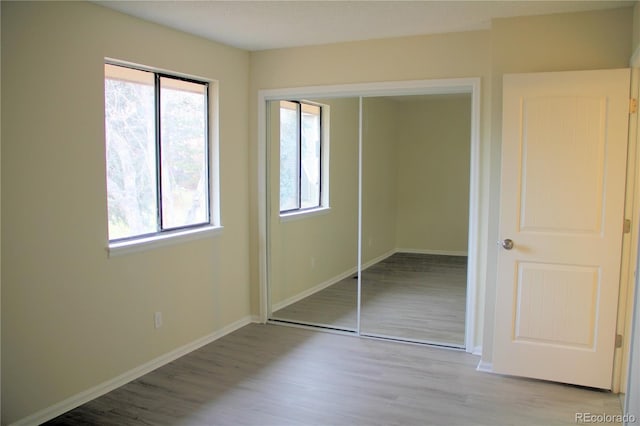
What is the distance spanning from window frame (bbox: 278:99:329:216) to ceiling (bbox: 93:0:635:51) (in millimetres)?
722

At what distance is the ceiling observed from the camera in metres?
3.14

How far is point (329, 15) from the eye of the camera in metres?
3.39

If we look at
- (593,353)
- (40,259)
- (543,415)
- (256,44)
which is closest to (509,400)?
(543,415)

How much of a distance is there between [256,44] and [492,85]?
1.98 metres

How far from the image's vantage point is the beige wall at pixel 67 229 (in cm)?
271

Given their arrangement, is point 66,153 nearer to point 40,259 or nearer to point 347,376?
point 40,259

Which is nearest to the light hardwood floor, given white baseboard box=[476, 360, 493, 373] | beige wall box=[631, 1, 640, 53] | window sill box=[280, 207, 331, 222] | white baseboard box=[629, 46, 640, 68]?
white baseboard box=[476, 360, 493, 373]

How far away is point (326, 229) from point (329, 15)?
202cm

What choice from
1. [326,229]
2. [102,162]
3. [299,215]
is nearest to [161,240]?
[102,162]

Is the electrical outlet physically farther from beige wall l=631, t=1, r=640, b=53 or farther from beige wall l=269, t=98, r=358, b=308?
beige wall l=631, t=1, r=640, b=53

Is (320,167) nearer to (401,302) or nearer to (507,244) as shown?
(401,302)

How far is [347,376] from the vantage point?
355cm

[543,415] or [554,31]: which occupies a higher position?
[554,31]

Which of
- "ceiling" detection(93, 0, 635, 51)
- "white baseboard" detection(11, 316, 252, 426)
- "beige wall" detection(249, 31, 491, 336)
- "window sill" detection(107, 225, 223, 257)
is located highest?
"ceiling" detection(93, 0, 635, 51)
